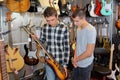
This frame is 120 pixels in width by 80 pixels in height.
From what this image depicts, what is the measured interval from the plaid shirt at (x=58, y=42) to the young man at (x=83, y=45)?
0.25 m

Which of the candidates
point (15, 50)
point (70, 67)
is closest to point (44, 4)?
point (15, 50)

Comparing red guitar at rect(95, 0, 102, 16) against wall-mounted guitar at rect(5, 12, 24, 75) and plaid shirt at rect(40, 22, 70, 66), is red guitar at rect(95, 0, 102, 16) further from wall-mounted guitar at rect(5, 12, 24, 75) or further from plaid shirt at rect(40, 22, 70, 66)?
plaid shirt at rect(40, 22, 70, 66)

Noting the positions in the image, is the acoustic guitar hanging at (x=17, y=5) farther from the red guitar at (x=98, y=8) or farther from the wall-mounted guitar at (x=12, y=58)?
the red guitar at (x=98, y=8)

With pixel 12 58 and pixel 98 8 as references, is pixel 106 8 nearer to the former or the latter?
pixel 98 8

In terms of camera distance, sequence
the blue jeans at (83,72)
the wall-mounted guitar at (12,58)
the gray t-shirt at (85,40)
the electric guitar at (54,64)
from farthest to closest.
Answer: the wall-mounted guitar at (12,58), the electric guitar at (54,64), the blue jeans at (83,72), the gray t-shirt at (85,40)

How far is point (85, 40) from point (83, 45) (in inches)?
2.8

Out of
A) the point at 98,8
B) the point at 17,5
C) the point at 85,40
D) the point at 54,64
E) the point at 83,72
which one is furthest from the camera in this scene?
the point at 98,8

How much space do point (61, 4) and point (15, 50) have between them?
136 cm

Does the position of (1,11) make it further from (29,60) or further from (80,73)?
(80,73)

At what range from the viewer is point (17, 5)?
11.5ft

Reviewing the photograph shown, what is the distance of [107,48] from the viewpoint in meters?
4.61

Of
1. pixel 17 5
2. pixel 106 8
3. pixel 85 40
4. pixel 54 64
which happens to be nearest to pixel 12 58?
pixel 17 5

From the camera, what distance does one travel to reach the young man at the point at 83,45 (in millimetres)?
2266

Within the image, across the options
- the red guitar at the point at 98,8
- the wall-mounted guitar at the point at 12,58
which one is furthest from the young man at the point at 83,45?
the red guitar at the point at 98,8
